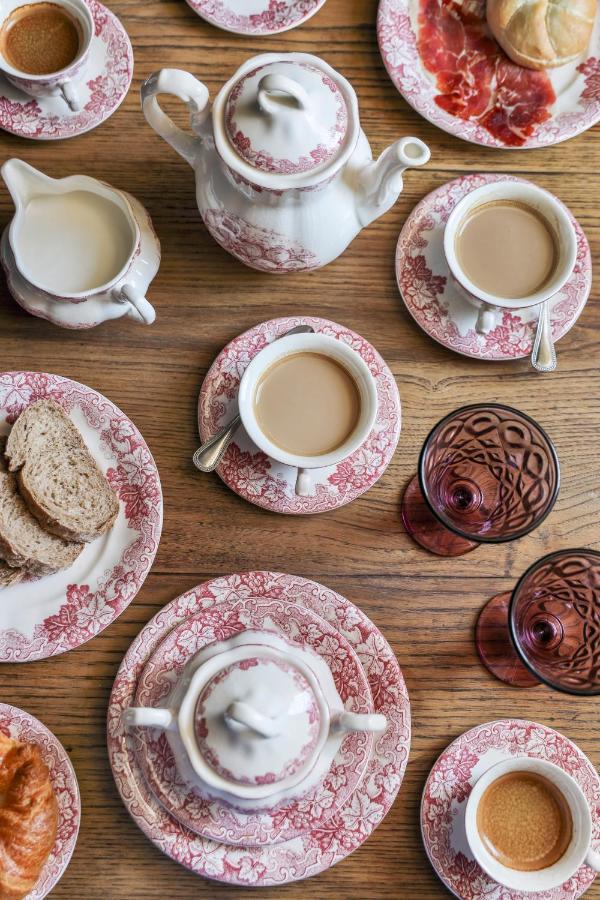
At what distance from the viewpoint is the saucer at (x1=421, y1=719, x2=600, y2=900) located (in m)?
1.41

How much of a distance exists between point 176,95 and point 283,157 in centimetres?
18

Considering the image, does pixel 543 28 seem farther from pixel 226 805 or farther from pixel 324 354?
pixel 226 805

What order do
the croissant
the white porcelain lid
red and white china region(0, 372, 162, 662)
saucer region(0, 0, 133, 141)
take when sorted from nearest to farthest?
the white porcelain lid
the croissant
red and white china region(0, 372, 162, 662)
saucer region(0, 0, 133, 141)

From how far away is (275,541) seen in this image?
151cm

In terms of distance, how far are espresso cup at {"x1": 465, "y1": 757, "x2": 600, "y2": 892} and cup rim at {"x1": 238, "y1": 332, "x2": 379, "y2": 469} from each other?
1.76ft

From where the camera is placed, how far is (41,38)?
5.08 ft

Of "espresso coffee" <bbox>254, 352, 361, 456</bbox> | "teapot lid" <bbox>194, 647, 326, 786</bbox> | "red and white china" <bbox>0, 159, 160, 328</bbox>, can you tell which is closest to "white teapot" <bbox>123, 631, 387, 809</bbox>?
"teapot lid" <bbox>194, 647, 326, 786</bbox>

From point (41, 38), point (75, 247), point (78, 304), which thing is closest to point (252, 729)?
point (78, 304)

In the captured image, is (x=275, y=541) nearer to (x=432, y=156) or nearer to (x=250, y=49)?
(x=432, y=156)

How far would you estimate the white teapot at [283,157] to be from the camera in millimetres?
1221

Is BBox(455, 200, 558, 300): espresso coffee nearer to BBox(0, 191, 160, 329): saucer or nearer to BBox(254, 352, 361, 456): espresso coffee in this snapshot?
BBox(254, 352, 361, 456): espresso coffee

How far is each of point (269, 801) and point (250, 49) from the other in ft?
4.09

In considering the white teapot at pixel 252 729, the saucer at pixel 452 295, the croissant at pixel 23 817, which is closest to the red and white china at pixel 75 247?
the saucer at pixel 452 295

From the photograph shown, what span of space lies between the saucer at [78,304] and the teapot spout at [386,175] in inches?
14.3
